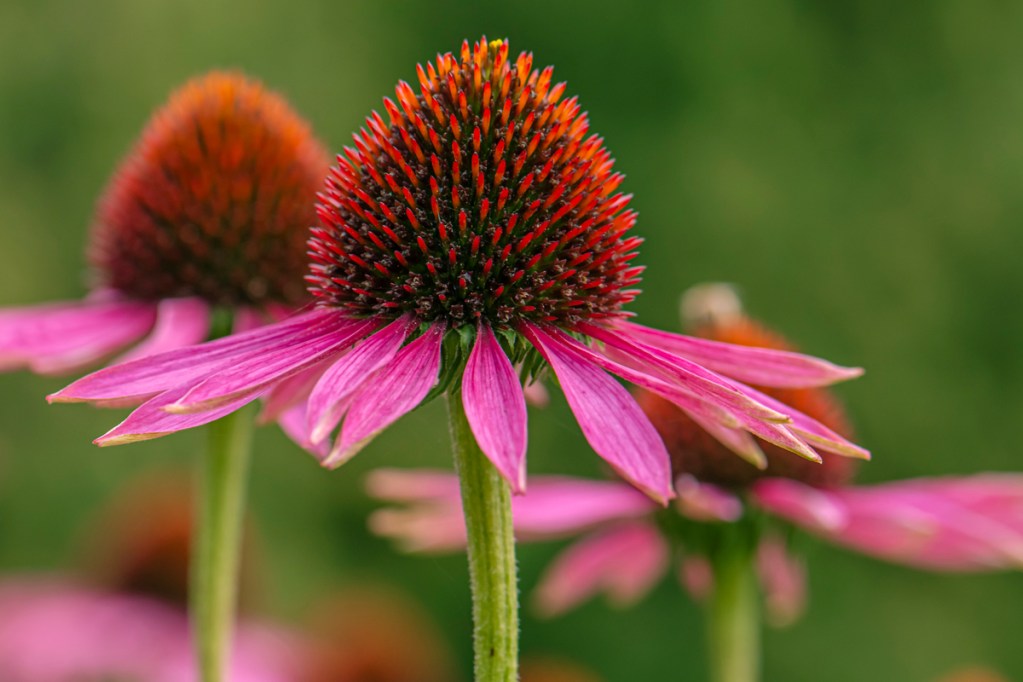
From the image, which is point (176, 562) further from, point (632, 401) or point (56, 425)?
point (56, 425)

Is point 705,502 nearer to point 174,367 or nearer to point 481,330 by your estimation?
point 481,330

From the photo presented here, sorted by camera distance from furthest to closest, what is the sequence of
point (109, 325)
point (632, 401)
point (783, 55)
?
point (783, 55) → point (109, 325) → point (632, 401)

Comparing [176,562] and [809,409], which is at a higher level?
[809,409]

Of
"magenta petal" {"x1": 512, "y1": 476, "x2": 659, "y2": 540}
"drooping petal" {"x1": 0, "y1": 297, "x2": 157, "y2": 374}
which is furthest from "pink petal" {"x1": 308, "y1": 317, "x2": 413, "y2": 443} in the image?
"magenta petal" {"x1": 512, "y1": 476, "x2": 659, "y2": 540}

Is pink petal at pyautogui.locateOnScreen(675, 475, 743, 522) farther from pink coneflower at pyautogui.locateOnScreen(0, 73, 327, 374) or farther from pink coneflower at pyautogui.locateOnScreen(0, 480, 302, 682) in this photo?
pink coneflower at pyautogui.locateOnScreen(0, 480, 302, 682)

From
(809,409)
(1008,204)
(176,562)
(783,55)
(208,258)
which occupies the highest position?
(783,55)

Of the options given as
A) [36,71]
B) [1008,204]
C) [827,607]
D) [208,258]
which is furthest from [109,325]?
[36,71]

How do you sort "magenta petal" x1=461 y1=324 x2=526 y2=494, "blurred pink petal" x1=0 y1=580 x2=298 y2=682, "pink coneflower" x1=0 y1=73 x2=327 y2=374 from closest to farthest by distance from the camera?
1. "magenta petal" x1=461 y1=324 x2=526 y2=494
2. "pink coneflower" x1=0 y1=73 x2=327 y2=374
3. "blurred pink petal" x1=0 y1=580 x2=298 y2=682
